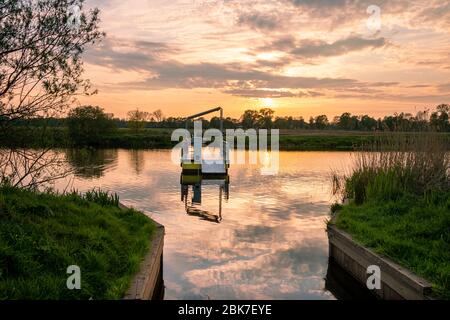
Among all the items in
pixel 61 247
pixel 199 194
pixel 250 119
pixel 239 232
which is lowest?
pixel 239 232

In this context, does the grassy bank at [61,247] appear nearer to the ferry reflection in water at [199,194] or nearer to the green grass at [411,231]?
the green grass at [411,231]

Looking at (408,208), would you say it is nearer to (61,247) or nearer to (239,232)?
(239,232)

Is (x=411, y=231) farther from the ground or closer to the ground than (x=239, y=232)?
farther from the ground

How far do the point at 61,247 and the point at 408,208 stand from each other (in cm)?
910

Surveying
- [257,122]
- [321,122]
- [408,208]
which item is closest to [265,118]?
[257,122]

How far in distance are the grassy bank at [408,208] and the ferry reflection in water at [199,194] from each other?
5865 mm

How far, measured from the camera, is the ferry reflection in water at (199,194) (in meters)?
18.3

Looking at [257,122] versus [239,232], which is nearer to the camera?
[239,232]

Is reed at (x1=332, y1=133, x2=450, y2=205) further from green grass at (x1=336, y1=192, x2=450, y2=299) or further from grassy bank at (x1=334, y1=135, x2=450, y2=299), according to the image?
green grass at (x1=336, y1=192, x2=450, y2=299)

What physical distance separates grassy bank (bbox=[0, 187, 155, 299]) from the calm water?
1748mm

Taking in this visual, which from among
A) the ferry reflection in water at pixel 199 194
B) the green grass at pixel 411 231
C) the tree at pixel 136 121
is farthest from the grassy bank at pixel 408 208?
the tree at pixel 136 121

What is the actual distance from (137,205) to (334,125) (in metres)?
138

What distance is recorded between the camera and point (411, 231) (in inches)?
380
